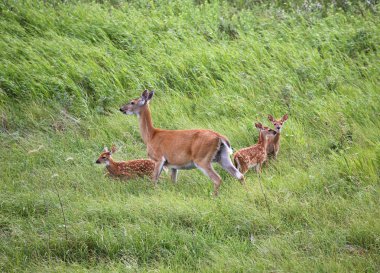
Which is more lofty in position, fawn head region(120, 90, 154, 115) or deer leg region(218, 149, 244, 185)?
fawn head region(120, 90, 154, 115)

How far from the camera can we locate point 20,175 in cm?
1057

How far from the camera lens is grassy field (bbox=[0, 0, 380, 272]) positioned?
805 centimetres

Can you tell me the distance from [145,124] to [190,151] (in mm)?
1373

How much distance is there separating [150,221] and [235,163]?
2.35 m

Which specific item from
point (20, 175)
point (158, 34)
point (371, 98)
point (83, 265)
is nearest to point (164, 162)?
point (20, 175)

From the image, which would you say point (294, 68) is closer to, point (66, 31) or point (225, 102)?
point (225, 102)

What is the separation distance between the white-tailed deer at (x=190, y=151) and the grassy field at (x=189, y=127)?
23 cm

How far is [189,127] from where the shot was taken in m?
12.4

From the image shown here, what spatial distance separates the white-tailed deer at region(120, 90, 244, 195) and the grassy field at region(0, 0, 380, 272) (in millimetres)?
232

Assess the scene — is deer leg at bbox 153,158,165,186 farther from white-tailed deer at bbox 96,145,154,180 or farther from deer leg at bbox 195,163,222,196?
deer leg at bbox 195,163,222,196

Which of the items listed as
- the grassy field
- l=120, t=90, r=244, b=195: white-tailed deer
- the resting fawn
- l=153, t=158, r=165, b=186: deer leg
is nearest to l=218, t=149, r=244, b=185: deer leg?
l=120, t=90, r=244, b=195: white-tailed deer

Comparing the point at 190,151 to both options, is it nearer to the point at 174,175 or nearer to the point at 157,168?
the point at 174,175

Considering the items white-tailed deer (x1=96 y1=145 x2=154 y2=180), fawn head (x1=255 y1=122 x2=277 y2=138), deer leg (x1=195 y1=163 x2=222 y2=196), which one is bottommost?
white-tailed deer (x1=96 y1=145 x2=154 y2=180)

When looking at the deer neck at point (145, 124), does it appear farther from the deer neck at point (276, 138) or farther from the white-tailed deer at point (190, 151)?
the deer neck at point (276, 138)
